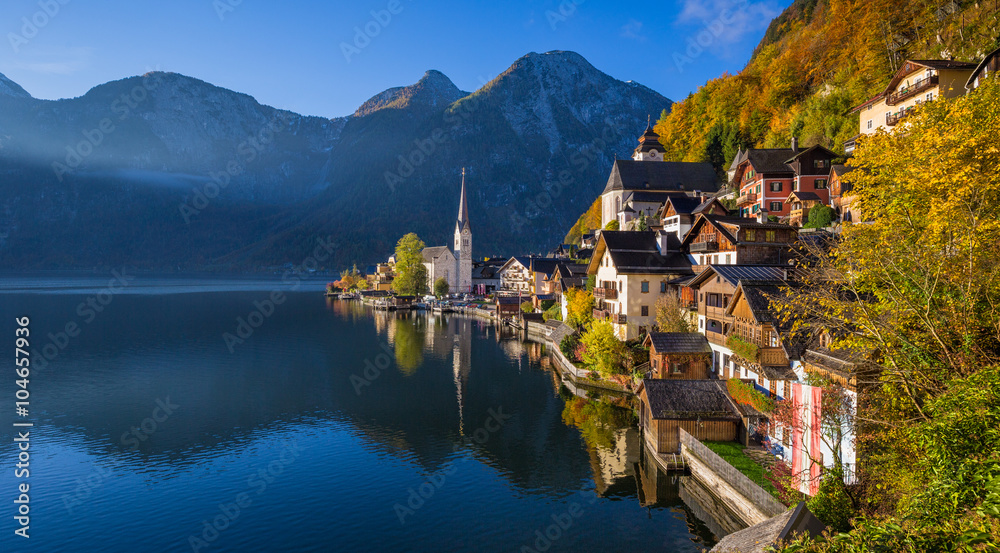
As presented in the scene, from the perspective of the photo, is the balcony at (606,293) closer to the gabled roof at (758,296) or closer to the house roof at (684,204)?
the house roof at (684,204)

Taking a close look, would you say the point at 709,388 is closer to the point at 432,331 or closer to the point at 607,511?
the point at 607,511

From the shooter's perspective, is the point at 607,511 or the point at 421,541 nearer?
the point at 421,541

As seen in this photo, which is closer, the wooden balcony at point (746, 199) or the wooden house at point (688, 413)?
the wooden house at point (688, 413)

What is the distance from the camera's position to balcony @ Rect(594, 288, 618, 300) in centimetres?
5275

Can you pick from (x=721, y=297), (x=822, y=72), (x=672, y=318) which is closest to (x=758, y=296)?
(x=721, y=297)

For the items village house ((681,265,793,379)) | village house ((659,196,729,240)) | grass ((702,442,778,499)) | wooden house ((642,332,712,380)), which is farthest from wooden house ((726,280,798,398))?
village house ((659,196,729,240))

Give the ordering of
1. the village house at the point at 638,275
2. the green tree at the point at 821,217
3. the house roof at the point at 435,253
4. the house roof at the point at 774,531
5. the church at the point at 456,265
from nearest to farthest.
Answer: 1. the house roof at the point at 774,531
2. the village house at the point at 638,275
3. the green tree at the point at 821,217
4. the church at the point at 456,265
5. the house roof at the point at 435,253

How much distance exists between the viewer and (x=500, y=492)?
28141mm

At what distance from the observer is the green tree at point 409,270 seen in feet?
448

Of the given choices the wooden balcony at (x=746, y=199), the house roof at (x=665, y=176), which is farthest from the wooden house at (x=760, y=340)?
the house roof at (x=665, y=176)

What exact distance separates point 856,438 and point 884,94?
50591mm

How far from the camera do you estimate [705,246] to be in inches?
1849

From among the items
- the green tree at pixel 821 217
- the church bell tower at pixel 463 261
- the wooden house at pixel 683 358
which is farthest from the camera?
the church bell tower at pixel 463 261

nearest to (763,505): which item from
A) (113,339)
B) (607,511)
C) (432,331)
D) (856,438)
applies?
(856,438)
